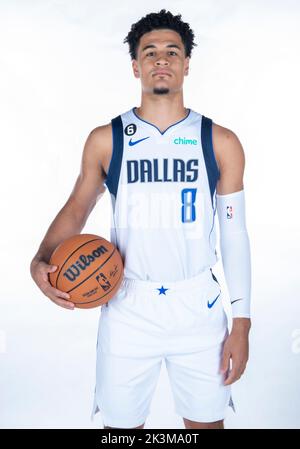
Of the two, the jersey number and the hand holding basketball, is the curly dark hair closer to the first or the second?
the jersey number

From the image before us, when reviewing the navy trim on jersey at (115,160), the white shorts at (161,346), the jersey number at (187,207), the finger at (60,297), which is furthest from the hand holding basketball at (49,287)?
the jersey number at (187,207)

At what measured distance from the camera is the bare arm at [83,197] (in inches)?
104

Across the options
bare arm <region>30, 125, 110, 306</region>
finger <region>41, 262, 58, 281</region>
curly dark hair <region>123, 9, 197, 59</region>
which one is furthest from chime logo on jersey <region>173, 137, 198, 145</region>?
finger <region>41, 262, 58, 281</region>

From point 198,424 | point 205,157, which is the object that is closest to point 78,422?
point 198,424

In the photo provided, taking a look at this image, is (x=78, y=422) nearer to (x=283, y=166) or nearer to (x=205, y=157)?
(x=205, y=157)

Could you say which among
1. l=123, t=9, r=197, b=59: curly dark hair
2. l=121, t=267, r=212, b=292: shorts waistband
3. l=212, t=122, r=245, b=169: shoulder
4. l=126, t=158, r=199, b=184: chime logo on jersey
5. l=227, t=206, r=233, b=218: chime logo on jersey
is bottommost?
l=121, t=267, r=212, b=292: shorts waistband

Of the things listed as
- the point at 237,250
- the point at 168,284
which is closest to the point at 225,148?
the point at 237,250

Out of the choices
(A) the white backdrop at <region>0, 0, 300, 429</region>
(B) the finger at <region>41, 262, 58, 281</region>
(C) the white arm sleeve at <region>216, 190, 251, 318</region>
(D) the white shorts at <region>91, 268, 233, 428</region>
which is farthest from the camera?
(A) the white backdrop at <region>0, 0, 300, 429</region>

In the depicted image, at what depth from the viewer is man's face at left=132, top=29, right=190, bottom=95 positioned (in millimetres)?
2607

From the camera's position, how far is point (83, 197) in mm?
2768

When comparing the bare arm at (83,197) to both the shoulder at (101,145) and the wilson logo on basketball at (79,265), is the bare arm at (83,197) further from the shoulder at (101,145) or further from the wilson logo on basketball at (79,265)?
Result: the wilson logo on basketball at (79,265)

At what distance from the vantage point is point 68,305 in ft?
8.05

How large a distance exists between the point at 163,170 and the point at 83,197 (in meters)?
0.42
